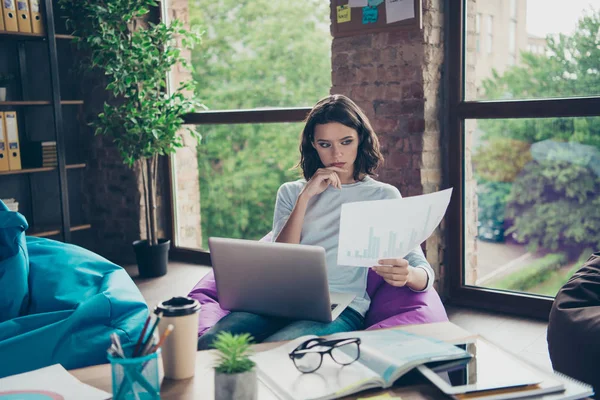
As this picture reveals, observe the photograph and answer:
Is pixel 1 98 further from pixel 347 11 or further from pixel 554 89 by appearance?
pixel 554 89

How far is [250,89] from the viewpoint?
4.16 metres

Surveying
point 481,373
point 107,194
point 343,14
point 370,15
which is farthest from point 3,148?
point 481,373

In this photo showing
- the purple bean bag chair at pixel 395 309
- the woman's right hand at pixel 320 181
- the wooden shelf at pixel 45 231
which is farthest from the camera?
the wooden shelf at pixel 45 231

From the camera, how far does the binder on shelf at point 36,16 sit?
3.63 metres

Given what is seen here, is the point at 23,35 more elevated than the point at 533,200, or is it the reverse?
the point at 23,35

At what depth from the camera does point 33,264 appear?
6.41ft

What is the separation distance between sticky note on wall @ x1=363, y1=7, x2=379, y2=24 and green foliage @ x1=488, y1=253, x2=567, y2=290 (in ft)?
4.65

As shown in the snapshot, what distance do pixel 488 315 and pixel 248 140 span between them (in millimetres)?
1923

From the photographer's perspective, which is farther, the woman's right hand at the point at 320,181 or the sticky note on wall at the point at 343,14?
the sticky note on wall at the point at 343,14

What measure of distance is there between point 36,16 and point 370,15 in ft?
6.69

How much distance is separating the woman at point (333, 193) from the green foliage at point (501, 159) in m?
1.12

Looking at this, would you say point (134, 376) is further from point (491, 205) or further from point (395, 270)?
point (491, 205)

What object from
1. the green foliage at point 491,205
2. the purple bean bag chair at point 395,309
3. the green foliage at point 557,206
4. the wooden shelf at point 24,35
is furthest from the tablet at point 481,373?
the wooden shelf at point 24,35

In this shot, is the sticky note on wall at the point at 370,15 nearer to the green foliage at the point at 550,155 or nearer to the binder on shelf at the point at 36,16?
the green foliage at the point at 550,155
